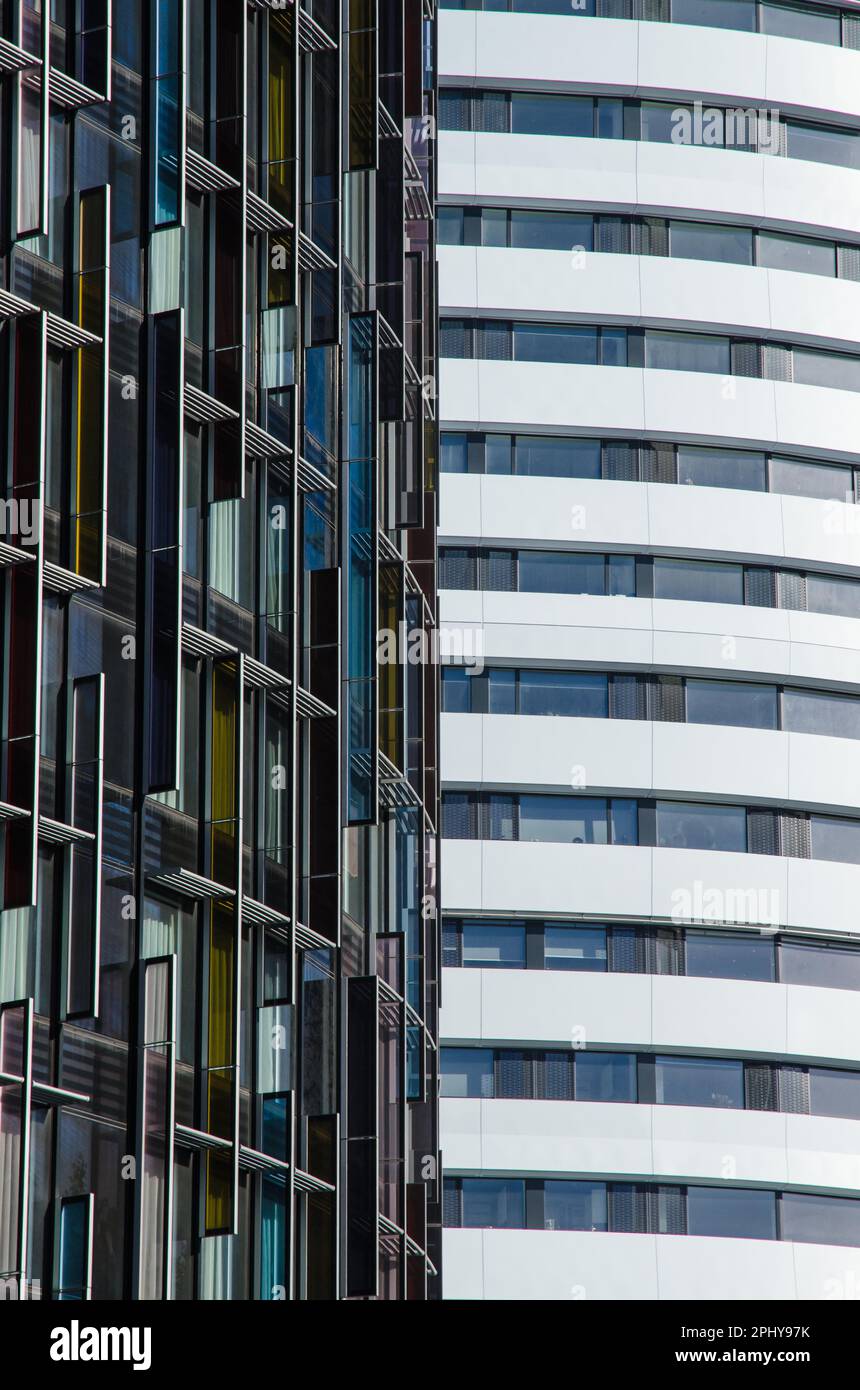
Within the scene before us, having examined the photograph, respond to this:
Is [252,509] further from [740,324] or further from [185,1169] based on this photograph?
[740,324]

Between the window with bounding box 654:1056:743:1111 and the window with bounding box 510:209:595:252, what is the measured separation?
19256mm

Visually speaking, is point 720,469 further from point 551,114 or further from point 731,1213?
point 731,1213

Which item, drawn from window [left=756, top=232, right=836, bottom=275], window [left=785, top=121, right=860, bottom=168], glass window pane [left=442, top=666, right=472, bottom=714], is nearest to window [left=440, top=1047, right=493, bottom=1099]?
glass window pane [left=442, top=666, right=472, bottom=714]

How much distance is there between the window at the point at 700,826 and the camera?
178ft

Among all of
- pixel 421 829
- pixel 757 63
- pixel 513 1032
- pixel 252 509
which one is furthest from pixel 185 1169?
pixel 757 63

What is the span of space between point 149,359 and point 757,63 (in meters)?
36.1

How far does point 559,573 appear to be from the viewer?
55.4m

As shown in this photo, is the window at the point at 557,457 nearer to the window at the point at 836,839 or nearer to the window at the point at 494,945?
the window at the point at 836,839

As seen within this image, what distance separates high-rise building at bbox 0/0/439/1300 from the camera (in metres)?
22.5

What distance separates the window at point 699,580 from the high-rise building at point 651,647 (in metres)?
0.08

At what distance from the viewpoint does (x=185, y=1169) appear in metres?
25.0

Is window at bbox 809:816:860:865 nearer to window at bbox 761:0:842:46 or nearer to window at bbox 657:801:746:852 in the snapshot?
window at bbox 657:801:746:852

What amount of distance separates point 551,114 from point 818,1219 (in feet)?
86.9
